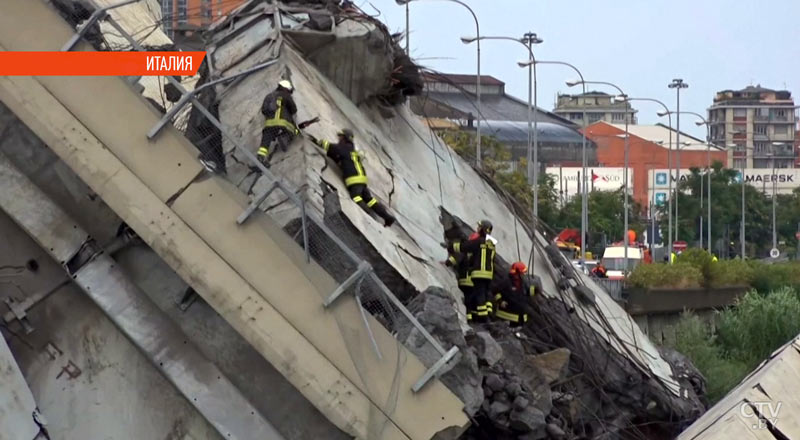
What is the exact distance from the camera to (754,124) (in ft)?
496

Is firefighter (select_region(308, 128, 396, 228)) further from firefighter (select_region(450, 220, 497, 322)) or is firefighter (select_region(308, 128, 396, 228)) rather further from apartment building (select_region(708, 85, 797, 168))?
apartment building (select_region(708, 85, 797, 168))

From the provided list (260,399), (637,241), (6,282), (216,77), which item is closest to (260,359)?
(260,399)

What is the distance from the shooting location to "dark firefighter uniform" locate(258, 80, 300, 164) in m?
11.8

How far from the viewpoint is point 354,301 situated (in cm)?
955

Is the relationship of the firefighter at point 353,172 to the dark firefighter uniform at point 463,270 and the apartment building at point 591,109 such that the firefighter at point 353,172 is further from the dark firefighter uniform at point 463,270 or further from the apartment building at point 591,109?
the apartment building at point 591,109

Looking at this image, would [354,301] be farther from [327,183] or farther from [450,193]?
[450,193]

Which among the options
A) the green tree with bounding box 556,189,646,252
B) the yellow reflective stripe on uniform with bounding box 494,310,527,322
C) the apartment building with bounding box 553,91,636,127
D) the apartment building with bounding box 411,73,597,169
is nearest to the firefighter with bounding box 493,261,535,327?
the yellow reflective stripe on uniform with bounding box 494,310,527,322

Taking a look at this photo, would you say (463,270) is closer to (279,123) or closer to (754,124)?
(279,123)

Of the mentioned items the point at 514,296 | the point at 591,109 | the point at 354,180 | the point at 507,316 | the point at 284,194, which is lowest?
the point at 591,109

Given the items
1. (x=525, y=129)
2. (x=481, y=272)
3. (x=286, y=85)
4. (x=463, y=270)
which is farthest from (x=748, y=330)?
(x=525, y=129)

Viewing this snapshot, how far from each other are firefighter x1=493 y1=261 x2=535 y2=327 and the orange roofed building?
88.1 m

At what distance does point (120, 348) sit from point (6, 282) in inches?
41.0

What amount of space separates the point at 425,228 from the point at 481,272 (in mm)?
1022

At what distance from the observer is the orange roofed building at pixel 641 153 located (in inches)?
4188
